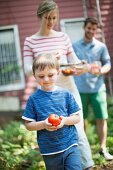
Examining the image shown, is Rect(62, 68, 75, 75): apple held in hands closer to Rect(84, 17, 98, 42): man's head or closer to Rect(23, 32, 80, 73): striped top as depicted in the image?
Rect(23, 32, 80, 73): striped top

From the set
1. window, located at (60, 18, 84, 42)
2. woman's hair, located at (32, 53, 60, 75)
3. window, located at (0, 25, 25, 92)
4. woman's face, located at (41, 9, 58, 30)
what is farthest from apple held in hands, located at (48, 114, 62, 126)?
window, located at (60, 18, 84, 42)

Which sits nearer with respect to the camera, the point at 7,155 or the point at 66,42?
the point at 66,42

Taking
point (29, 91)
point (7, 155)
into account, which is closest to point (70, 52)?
point (7, 155)

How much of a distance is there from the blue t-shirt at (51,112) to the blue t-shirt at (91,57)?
7.10 feet

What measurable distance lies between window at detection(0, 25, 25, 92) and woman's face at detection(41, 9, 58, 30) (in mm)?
7048

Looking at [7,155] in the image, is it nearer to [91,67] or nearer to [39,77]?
[91,67]

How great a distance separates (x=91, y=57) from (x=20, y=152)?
1.68 meters

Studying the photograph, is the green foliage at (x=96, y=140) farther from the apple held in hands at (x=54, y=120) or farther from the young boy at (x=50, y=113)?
the apple held in hands at (x=54, y=120)

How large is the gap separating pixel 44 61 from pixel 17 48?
7926 millimetres

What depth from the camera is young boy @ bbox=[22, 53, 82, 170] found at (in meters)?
3.19

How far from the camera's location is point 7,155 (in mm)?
5102

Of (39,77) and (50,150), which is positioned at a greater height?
(39,77)

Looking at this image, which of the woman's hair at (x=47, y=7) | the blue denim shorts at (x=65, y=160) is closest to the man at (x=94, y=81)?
the woman's hair at (x=47, y=7)

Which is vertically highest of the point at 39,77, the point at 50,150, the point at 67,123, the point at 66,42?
the point at 66,42
